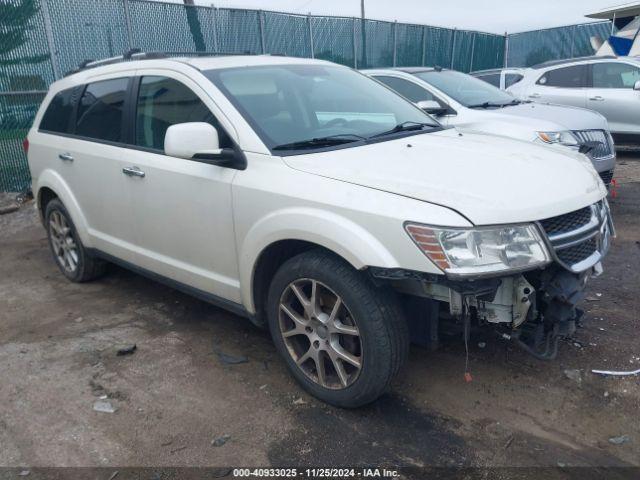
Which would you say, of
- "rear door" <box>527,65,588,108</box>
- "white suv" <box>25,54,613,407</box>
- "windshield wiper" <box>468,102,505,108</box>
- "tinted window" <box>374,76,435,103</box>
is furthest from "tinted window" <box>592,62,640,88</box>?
"white suv" <box>25,54,613,407</box>

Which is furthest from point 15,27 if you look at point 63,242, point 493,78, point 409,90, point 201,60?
point 493,78

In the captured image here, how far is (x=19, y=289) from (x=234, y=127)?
3.19m

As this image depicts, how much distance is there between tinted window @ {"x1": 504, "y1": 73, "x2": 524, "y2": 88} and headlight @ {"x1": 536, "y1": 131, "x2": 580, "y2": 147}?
5246 millimetres

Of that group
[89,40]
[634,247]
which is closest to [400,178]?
[634,247]

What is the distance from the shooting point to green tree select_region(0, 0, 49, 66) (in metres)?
8.15

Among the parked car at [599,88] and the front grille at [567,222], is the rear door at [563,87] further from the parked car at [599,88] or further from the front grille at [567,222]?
the front grille at [567,222]

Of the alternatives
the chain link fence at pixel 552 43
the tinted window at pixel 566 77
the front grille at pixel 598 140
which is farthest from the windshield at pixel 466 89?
the chain link fence at pixel 552 43

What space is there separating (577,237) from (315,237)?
127 cm

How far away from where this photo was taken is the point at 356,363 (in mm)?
2895

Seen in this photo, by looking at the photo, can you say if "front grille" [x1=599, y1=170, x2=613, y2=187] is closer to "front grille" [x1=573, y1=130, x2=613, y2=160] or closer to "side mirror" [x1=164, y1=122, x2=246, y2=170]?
"front grille" [x1=573, y1=130, x2=613, y2=160]

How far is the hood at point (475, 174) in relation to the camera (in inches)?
102

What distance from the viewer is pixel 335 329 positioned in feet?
9.63

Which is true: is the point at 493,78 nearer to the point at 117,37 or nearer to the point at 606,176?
the point at 606,176

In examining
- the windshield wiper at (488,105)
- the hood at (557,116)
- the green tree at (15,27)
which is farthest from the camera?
the green tree at (15,27)
